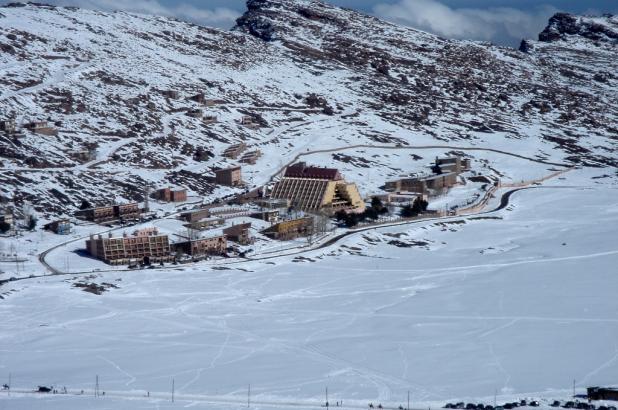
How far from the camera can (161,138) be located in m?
83.1

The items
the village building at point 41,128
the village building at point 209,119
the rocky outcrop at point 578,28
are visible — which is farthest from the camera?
the rocky outcrop at point 578,28

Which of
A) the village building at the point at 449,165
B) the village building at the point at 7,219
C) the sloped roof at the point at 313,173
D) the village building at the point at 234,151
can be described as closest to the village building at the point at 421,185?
the village building at the point at 449,165

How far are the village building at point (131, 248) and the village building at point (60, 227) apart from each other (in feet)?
11.1

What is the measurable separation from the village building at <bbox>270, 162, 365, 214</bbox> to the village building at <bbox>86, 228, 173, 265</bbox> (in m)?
15.9

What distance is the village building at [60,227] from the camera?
61.0 m

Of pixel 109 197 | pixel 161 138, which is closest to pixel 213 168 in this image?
pixel 161 138

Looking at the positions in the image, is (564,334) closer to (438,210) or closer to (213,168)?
(438,210)

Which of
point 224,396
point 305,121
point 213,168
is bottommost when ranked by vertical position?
point 224,396

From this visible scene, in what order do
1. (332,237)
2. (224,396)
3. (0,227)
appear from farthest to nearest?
(332,237)
(0,227)
(224,396)

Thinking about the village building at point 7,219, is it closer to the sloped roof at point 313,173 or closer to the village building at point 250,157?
the sloped roof at point 313,173

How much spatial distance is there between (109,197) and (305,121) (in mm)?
33480

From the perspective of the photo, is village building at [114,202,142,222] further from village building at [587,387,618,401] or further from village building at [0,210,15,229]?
village building at [587,387,618,401]

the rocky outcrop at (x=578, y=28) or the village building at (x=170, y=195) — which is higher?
the rocky outcrop at (x=578, y=28)

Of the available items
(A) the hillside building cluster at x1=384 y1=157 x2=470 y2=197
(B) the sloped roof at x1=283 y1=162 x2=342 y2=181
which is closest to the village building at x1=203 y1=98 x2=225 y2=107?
(B) the sloped roof at x1=283 y1=162 x2=342 y2=181
